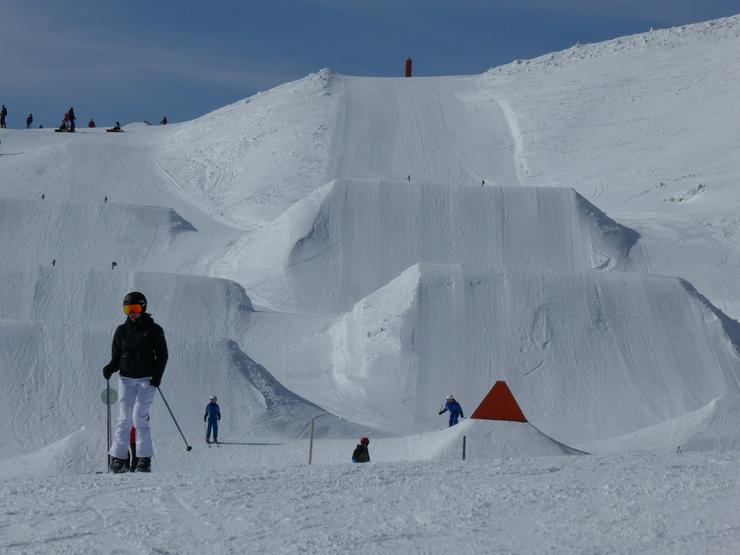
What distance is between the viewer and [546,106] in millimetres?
46781

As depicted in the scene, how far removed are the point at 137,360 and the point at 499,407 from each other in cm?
566

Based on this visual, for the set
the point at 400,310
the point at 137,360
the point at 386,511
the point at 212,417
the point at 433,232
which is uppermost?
the point at 433,232

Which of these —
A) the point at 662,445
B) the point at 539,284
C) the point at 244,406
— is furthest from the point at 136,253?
the point at 662,445

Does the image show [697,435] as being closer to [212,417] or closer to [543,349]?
[543,349]

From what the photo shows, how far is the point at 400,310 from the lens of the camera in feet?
80.6

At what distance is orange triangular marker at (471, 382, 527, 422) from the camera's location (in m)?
13.3

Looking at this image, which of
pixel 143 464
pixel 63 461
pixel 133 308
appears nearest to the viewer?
pixel 133 308

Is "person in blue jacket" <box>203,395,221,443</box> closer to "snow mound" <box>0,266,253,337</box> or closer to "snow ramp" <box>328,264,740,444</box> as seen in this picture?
"snow ramp" <box>328,264,740,444</box>

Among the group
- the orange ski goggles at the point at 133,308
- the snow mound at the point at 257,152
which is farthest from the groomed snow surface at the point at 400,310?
the orange ski goggles at the point at 133,308

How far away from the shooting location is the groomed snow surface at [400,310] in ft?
23.5

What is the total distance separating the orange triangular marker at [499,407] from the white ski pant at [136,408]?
5187 mm

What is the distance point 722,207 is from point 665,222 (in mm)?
1913

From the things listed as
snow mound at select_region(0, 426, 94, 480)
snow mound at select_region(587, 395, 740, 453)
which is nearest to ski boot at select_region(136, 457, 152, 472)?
snow mound at select_region(0, 426, 94, 480)

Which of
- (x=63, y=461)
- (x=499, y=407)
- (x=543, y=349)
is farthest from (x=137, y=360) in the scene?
(x=543, y=349)
